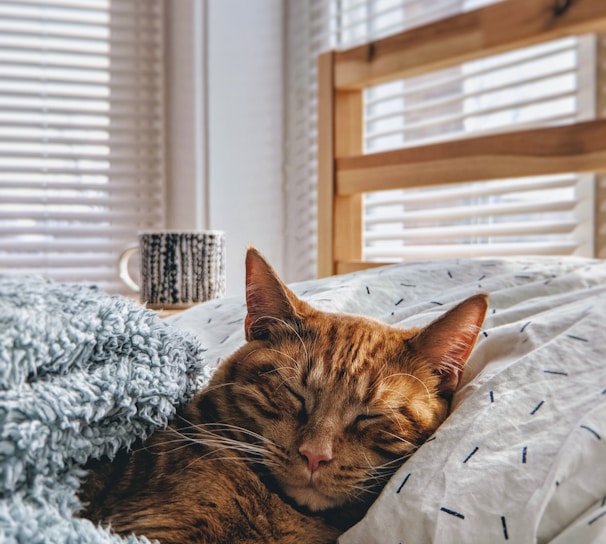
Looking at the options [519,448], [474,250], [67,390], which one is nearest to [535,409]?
[519,448]

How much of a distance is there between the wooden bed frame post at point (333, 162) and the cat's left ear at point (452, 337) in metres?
1.23

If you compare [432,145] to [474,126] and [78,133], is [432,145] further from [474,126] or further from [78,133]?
[78,133]

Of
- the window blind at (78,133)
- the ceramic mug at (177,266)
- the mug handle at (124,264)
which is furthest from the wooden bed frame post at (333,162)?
the window blind at (78,133)

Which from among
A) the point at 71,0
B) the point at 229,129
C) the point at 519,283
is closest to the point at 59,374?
the point at 519,283

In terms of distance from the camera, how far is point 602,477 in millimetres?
583

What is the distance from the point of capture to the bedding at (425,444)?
0.57 metres

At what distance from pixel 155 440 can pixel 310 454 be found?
17 centimetres

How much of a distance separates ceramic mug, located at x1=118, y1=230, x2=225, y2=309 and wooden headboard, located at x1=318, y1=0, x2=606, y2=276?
0.39 m

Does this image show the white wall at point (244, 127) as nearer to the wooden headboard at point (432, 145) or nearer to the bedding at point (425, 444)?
the wooden headboard at point (432, 145)

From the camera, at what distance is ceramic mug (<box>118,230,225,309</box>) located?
1.76 metres

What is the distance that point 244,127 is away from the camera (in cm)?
242

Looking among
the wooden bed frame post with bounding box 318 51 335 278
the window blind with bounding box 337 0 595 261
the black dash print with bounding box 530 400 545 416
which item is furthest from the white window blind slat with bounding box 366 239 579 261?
the black dash print with bounding box 530 400 545 416

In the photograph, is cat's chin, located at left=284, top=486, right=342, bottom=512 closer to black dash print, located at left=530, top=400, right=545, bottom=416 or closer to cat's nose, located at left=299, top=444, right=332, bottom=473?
cat's nose, located at left=299, top=444, right=332, bottom=473

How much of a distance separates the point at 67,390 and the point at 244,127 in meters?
1.90
